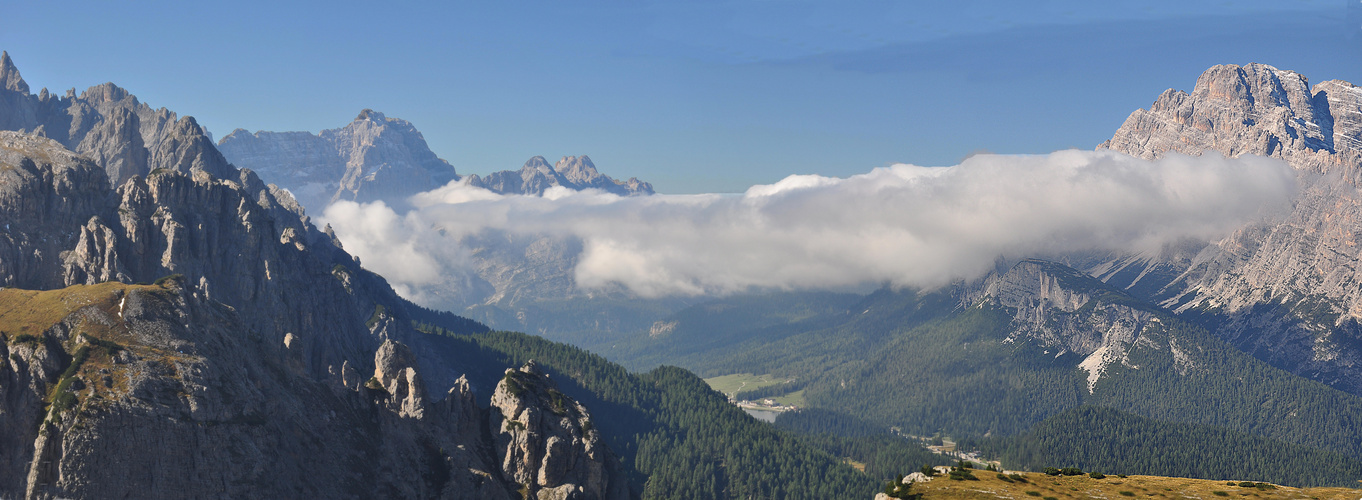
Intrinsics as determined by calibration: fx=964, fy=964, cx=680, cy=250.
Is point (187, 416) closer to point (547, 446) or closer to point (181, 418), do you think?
point (181, 418)

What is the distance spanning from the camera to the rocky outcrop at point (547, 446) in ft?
535

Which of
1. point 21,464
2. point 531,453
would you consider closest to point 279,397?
point 21,464

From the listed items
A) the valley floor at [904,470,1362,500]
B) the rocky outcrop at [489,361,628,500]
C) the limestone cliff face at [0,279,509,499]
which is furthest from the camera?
the rocky outcrop at [489,361,628,500]

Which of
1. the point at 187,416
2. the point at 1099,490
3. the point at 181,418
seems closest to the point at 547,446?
the point at 187,416

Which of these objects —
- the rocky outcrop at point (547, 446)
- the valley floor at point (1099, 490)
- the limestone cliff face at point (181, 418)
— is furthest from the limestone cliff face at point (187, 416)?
the valley floor at point (1099, 490)

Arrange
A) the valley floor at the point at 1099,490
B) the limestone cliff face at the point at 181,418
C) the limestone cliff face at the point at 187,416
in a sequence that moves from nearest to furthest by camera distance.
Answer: the valley floor at the point at 1099,490
the limestone cliff face at the point at 181,418
the limestone cliff face at the point at 187,416

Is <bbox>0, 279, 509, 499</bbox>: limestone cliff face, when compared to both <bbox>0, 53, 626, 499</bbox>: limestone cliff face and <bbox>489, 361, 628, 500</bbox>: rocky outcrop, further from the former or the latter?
<bbox>489, 361, 628, 500</bbox>: rocky outcrop

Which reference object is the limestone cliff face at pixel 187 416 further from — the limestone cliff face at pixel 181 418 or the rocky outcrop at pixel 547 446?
the rocky outcrop at pixel 547 446

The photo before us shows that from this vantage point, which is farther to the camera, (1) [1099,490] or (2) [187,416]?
(2) [187,416]

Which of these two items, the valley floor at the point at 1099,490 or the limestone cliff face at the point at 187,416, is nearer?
the valley floor at the point at 1099,490

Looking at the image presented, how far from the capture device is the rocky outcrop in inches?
6417

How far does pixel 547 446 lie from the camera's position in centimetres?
16525

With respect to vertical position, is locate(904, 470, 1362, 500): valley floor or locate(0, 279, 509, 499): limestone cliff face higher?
locate(0, 279, 509, 499): limestone cliff face

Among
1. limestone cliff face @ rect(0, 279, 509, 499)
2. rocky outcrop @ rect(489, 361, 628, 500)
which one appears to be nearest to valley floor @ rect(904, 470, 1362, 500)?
rocky outcrop @ rect(489, 361, 628, 500)
